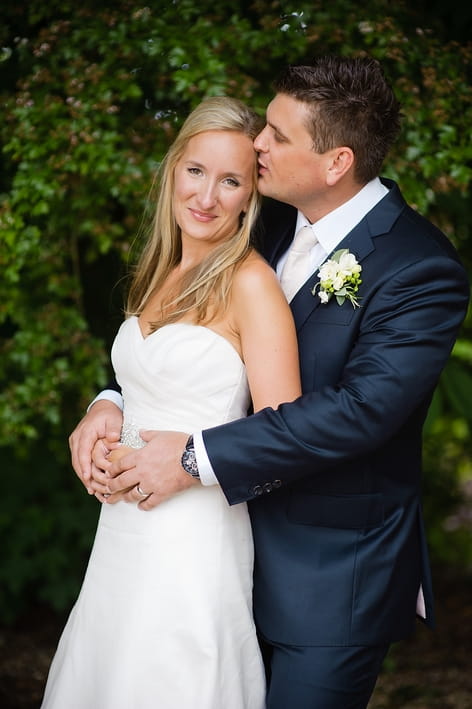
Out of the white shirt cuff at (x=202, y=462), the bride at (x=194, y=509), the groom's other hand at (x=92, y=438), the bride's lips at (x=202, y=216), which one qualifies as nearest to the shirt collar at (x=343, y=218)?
the bride at (x=194, y=509)

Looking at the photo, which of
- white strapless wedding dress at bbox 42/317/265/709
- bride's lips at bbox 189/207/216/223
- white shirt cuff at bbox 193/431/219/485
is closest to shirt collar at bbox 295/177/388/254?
bride's lips at bbox 189/207/216/223

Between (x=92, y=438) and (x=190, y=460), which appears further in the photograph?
(x=92, y=438)

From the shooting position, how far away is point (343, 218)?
9.11 feet

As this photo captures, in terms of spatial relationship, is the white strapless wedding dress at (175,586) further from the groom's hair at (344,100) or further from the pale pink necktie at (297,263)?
the groom's hair at (344,100)

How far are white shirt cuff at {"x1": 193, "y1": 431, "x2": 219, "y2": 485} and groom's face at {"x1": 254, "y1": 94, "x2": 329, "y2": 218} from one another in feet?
2.99

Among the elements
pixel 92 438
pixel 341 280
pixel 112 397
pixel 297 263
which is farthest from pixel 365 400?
pixel 112 397

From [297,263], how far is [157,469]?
0.88m

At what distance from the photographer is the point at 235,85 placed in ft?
11.0

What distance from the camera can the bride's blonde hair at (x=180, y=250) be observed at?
8.82 ft

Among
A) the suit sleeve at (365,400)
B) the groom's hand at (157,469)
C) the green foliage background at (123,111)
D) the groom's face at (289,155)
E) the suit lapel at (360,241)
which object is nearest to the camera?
the suit sleeve at (365,400)

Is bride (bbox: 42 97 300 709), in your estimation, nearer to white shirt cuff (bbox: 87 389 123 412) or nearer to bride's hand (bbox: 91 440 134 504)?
bride's hand (bbox: 91 440 134 504)

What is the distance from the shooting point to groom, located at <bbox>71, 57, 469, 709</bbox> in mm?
2420

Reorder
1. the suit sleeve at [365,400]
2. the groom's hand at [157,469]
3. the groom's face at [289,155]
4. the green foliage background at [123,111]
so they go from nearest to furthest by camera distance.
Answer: the suit sleeve at [365,400]
the groom's hand at [157,469]
the groom's face at [289,155]
the green foliage background at [123,111]

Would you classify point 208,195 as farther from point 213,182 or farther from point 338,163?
point 338,163
